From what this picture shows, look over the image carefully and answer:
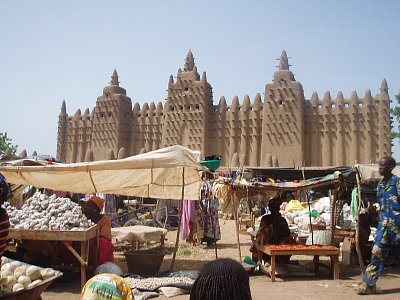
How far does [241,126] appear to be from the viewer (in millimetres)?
37250

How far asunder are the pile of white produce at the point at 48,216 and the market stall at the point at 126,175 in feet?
0.80

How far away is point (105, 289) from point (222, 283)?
3.20 ft

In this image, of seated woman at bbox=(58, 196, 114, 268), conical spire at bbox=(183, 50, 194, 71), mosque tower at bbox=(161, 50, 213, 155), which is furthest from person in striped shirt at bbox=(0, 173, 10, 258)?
conical spire at bbox=(183, 50, 194, 71)

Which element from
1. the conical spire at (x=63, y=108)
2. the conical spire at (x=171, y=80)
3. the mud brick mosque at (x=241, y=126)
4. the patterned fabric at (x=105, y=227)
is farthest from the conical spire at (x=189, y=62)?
the patterned fabric at (x=105, y=227)

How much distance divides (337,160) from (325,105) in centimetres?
478

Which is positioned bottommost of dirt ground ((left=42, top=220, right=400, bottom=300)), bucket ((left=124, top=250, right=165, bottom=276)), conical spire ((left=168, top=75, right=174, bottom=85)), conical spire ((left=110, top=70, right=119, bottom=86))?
dirt ground ((left=42, top=220, right=400, bottom=300))

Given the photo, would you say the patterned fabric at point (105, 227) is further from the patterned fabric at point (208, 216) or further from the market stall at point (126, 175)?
the patterned fabric at point (208, 216)

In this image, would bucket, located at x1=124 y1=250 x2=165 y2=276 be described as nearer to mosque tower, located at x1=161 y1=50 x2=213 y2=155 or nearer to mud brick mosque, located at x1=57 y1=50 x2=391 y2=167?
mud brick mosque, located at x1=57 y1=50 x2=391 y2=167

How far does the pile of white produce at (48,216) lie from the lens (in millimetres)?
6875

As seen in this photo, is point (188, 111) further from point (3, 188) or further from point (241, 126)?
point (3, 188)

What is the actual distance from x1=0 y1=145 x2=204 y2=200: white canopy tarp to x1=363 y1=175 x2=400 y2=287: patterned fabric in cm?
326

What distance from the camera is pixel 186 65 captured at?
133ft

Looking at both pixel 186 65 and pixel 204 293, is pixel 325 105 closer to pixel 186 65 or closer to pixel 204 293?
pixel 186 65

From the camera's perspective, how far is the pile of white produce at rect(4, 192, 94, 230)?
6875 mm
